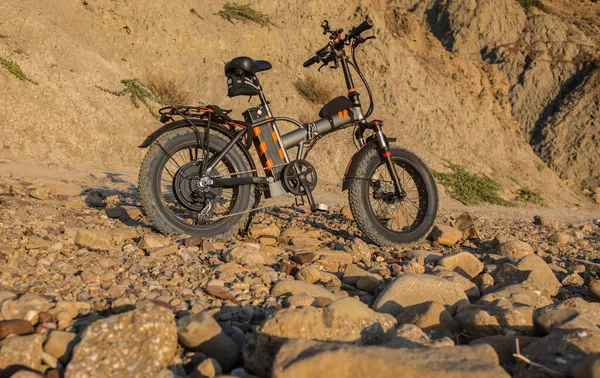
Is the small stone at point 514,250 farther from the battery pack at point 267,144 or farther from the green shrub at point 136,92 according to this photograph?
the green shrub at point 136,92

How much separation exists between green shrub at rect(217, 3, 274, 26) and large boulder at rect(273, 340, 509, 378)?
41.0ft

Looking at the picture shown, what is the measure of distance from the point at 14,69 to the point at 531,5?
70.6 feet

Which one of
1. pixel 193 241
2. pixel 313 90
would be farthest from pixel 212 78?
pixel 193 241

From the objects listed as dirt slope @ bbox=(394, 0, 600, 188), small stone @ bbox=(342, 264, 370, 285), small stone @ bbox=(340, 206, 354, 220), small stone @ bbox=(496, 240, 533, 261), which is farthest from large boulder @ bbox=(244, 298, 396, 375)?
dirt slope @ bbox=(394, 0, 600, 188)

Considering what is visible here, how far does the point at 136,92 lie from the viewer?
1027 centimetres

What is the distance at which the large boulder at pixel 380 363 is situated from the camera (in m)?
1.54

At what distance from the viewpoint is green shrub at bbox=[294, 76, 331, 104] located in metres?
12.6

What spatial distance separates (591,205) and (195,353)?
15.6m

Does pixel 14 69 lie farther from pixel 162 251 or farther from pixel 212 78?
pixel 162 251

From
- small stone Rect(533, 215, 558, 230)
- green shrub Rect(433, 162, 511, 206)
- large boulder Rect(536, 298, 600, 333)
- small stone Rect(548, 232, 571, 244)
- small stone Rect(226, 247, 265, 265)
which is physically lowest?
large boulder Rect(536, 298, 600, 333)

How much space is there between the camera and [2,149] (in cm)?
793

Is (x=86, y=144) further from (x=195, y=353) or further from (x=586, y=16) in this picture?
(x=586, y=16)

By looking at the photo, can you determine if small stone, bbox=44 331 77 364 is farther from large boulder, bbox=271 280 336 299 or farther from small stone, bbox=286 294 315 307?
large boulder, bbox=271 280 336 299

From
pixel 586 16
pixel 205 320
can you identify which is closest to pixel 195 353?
pixel 205 320
